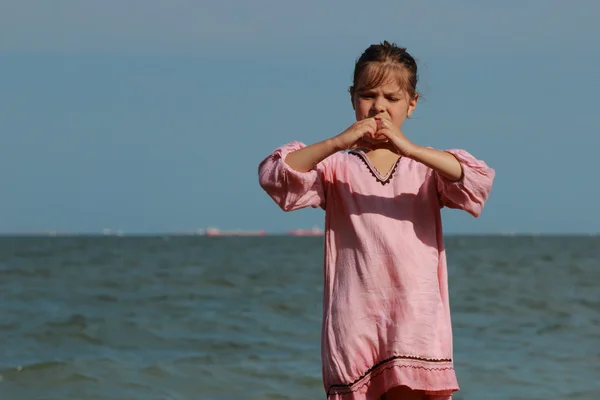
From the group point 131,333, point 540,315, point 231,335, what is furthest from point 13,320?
point 540,315

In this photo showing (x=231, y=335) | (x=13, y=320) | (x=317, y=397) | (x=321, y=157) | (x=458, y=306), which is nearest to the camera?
(x=321, y=157)

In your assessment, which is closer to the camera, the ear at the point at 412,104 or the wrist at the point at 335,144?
the wrist at the point at 335,144

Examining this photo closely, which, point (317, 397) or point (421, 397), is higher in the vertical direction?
point (421, 397)

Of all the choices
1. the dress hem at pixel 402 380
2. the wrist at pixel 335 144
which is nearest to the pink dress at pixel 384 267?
the dress hem at pixel 402 380

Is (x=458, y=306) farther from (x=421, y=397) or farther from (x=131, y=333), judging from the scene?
(x=421, y=397)

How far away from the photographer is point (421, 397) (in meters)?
2.91

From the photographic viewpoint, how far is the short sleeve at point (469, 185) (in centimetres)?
285

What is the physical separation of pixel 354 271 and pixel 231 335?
25.4ft

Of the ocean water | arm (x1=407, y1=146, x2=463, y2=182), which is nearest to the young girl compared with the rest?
arm (x1=407, y1=146, x2=463, y2=182)

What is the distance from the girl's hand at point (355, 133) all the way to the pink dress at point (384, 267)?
0.16m

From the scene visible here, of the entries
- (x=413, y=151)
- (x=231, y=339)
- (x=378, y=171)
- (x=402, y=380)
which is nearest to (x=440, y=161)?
(x=413, y=151)

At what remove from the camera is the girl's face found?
292 cm

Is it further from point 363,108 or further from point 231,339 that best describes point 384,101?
point 231,339

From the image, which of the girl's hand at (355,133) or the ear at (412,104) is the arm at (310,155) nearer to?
the girl's hand at (355,133)
